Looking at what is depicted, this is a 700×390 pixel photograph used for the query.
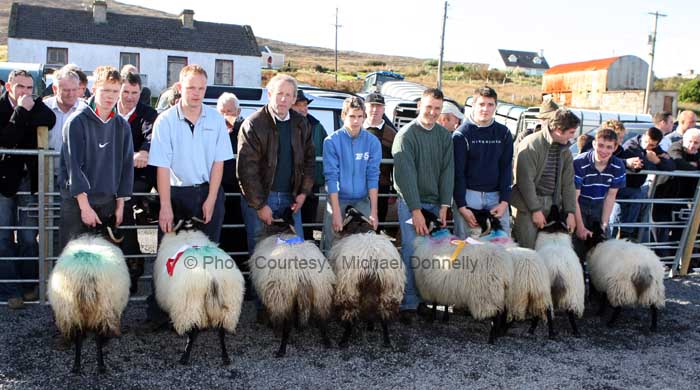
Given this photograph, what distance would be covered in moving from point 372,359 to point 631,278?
258 cm

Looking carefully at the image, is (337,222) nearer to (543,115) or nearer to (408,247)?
(408,247)

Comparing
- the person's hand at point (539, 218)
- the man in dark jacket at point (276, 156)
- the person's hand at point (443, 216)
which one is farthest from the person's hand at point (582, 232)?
the man in dark jacket at point (276, 156)

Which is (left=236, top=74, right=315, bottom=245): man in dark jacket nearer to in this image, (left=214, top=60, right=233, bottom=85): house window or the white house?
the white house

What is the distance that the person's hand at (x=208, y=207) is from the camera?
15.4 ft

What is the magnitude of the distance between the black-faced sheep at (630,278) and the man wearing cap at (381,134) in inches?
88.5

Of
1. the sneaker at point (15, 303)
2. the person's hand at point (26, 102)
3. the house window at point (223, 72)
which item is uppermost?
the house window at point (223, 72)

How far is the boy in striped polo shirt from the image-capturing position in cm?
603

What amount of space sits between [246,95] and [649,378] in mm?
6354

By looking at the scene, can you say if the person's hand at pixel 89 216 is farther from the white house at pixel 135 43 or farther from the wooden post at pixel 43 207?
the white house at pixel 135 43

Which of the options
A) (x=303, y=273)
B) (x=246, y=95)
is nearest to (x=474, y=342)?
(x=303, y=273)

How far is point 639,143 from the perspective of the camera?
7340mm

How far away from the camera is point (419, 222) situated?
521 centimetres

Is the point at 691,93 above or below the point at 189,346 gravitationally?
above

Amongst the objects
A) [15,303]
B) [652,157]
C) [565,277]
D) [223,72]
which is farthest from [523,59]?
[15,303]
